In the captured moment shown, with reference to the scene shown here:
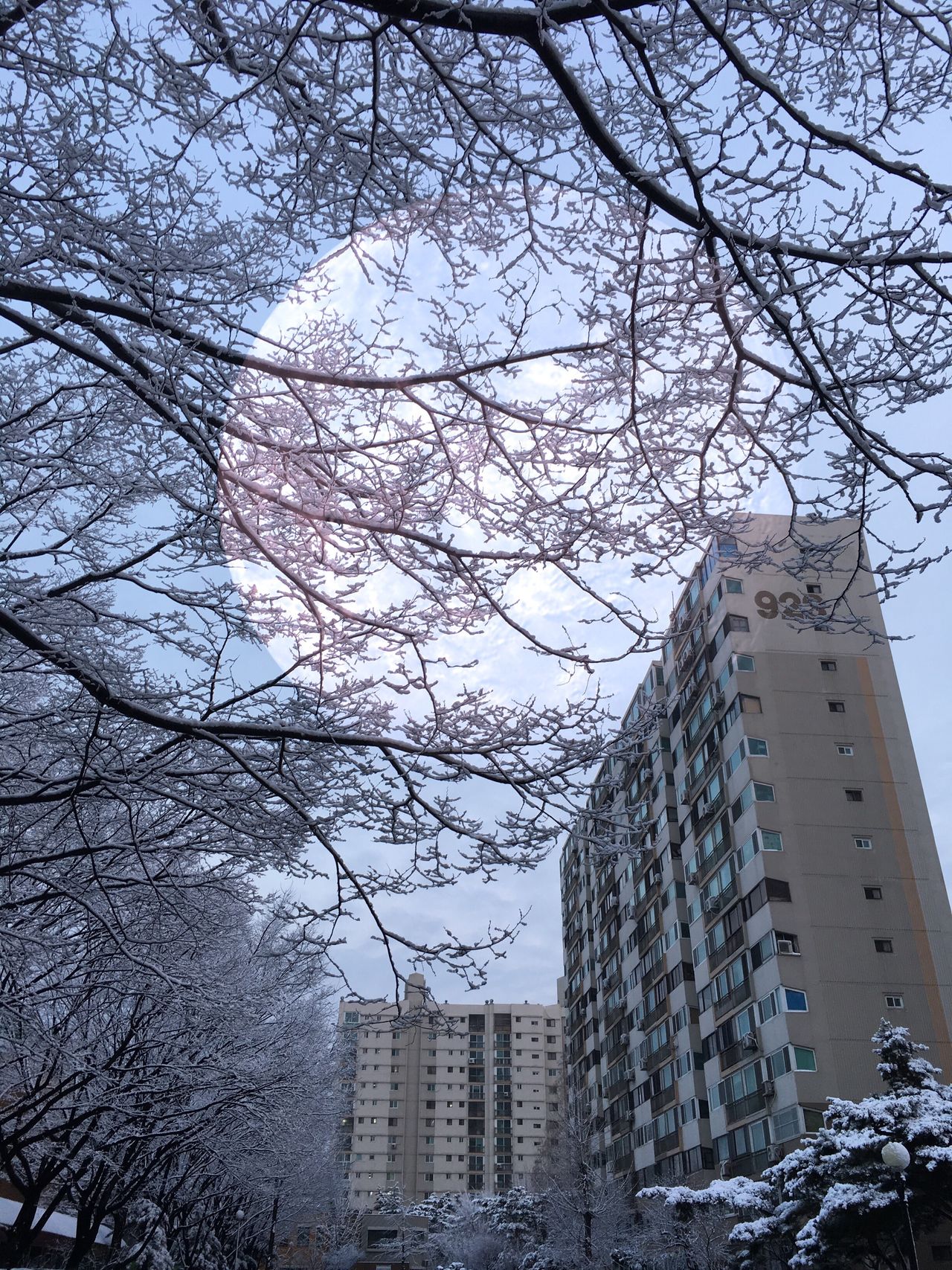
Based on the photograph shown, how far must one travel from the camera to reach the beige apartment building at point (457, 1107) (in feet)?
284

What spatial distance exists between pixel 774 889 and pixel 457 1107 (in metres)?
71.4

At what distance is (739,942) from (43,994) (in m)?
26.9

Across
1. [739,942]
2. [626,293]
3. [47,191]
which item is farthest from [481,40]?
[739,942]

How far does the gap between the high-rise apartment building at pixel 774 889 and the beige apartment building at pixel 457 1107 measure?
1987 inches

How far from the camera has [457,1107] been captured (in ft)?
297

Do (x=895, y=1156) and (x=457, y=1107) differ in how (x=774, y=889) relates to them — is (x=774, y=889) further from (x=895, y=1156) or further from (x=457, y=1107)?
(x=457, y=1107)

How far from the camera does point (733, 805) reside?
109 feet

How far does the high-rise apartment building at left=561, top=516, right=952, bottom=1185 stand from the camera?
27.9m

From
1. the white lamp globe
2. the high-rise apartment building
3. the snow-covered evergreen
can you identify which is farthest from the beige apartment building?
the white lamp globe

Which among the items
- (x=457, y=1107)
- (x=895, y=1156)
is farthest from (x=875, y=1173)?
(x=457, y=1107)

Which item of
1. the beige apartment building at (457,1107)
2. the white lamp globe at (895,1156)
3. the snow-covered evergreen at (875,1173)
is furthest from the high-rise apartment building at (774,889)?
the beige apartment building at (457,1107)

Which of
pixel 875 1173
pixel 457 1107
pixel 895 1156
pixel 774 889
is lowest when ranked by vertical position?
pixel 895 1156

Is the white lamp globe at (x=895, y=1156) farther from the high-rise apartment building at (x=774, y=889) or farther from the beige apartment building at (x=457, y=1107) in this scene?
the beige apartment building at (x=457, y=1107)

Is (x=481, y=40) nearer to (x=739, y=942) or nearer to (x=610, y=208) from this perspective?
(x=610, y=208)
